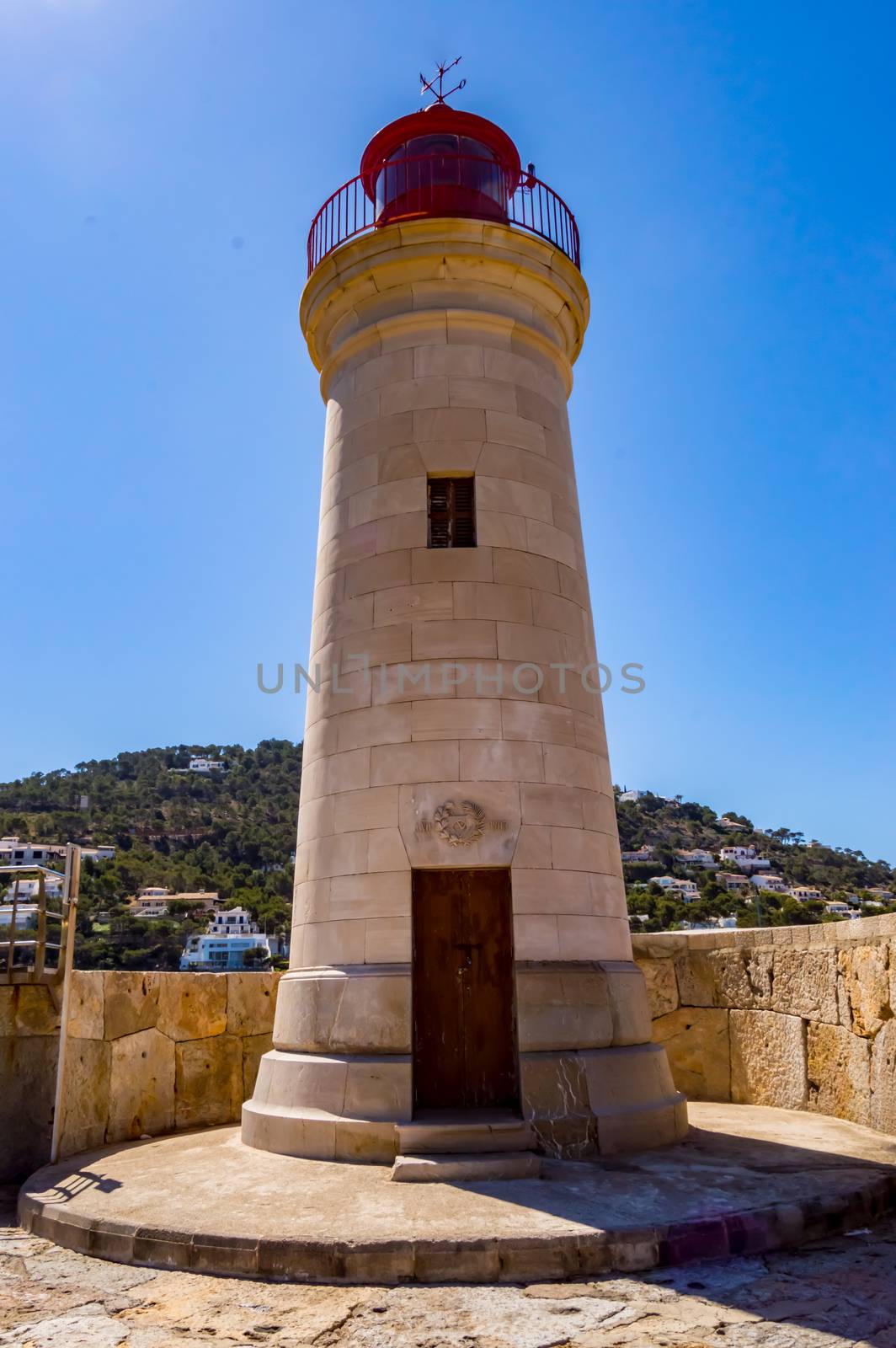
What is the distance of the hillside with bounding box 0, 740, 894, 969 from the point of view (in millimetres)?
53306

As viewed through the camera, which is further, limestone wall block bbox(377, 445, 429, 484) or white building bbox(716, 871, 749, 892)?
white building bbox(716, 871, 749, 892)

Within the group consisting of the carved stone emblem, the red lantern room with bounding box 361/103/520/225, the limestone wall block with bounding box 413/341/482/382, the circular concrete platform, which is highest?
the red lantern room with bounding box 361/103/520/225

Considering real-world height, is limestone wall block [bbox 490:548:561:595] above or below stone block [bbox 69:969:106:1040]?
above

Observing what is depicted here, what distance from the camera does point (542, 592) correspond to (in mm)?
8969

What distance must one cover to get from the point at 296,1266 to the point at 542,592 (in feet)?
18.8

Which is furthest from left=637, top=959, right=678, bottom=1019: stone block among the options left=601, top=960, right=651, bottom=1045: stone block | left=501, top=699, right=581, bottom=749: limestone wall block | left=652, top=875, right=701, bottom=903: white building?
left=652, top=875, right=701, bottom=903: white building

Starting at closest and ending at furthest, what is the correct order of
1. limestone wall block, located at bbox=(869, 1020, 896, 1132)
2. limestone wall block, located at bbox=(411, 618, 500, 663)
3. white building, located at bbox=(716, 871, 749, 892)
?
limestone wall block, located at bbox=(869, 1020, 896, 1132) < limestone wall block, located at bbox=(411, 618, 500, 663) < white building, located at bbox=(716, 871, 749, 892)

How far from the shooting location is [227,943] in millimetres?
64312

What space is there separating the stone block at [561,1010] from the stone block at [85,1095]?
3921 mm

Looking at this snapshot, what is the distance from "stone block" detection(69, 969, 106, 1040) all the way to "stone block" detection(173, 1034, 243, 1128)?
1.15m

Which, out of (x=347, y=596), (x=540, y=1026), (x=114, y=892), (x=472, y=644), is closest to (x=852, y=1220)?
(x=540, y=1026)

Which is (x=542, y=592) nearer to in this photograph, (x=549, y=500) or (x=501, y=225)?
(x=549, y=500)

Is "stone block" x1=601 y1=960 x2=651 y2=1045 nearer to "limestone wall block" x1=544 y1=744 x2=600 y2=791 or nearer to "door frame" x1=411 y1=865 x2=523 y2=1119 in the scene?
"door frame" x1=411 y1=865 x2=523 y2=1119

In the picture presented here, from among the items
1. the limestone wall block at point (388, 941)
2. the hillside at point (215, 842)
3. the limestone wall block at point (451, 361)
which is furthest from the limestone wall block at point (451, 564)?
the hillside at point (215, 842)
